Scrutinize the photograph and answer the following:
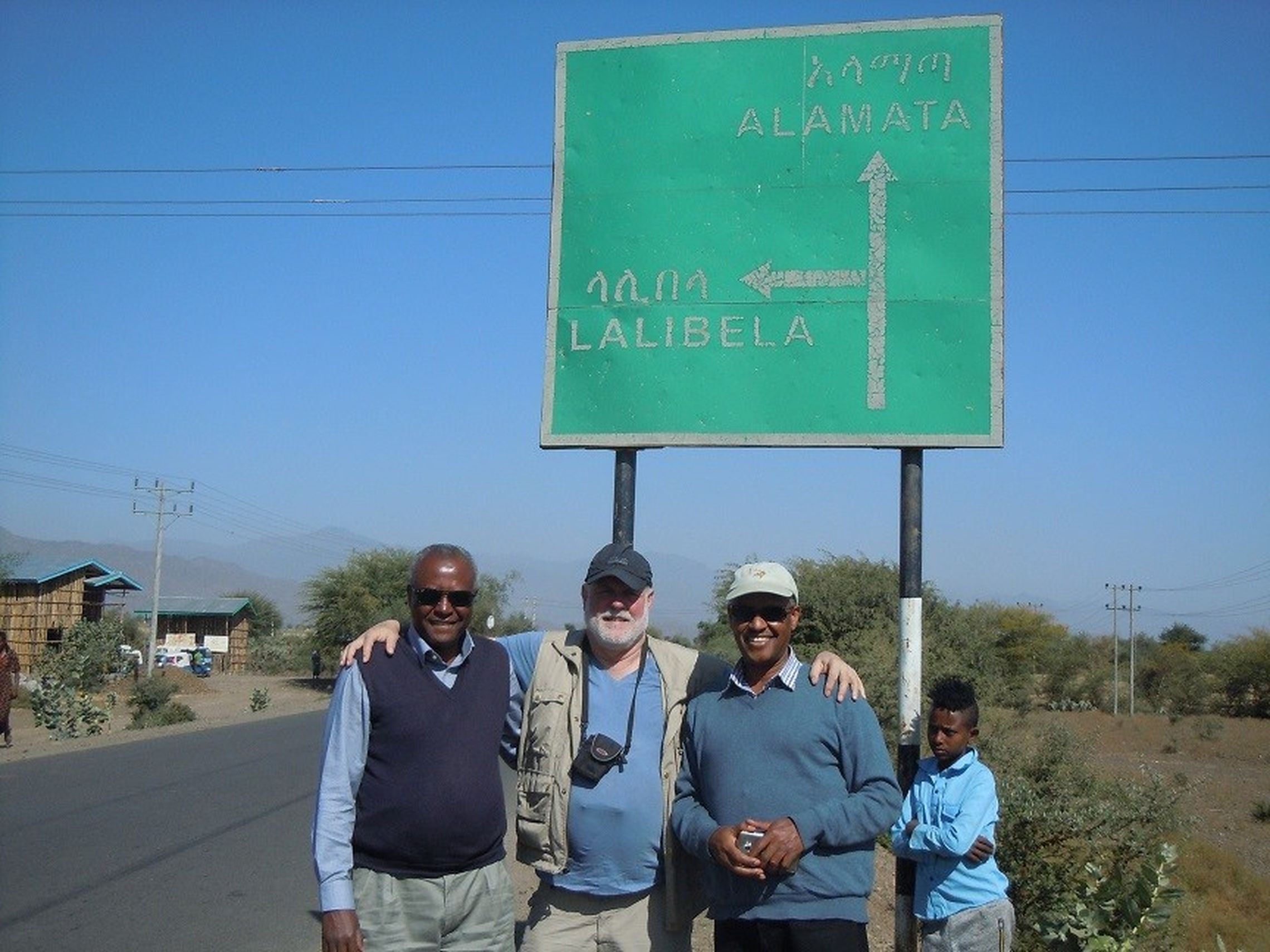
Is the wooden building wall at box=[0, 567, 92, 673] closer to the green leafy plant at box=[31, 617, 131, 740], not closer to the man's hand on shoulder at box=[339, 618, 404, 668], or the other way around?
the green leafy plant at box=[31, 617, 131, 740]

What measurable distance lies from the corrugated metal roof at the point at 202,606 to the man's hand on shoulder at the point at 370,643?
3090 inches

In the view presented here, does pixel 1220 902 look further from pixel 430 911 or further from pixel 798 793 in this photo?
pixel 430 911

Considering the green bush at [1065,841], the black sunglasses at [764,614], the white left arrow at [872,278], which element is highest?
the white left arrow at [872,278]

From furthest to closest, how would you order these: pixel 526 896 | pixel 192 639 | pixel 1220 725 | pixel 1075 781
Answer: pixel 192 639
pixel 1220 725
pixel 1075 781
pixel 526 896

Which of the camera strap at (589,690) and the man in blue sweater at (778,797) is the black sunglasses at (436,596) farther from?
the man in blue sweater at (778,797)

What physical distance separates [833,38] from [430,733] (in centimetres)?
348

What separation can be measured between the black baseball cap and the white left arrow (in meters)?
1.66

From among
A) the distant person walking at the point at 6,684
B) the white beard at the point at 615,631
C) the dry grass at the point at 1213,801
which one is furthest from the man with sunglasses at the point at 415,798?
the distant person walking at the point at 6,684

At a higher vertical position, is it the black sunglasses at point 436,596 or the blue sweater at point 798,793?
the black sunglasses at point 436,596

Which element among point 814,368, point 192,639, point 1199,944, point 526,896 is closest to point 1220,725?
point 1199,944

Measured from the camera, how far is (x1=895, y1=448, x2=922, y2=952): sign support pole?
4961 millimetres

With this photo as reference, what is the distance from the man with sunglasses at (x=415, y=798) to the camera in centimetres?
353

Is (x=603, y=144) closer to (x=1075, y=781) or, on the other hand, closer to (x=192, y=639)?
(x=1075, y=781)

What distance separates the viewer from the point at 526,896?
26.6ft
